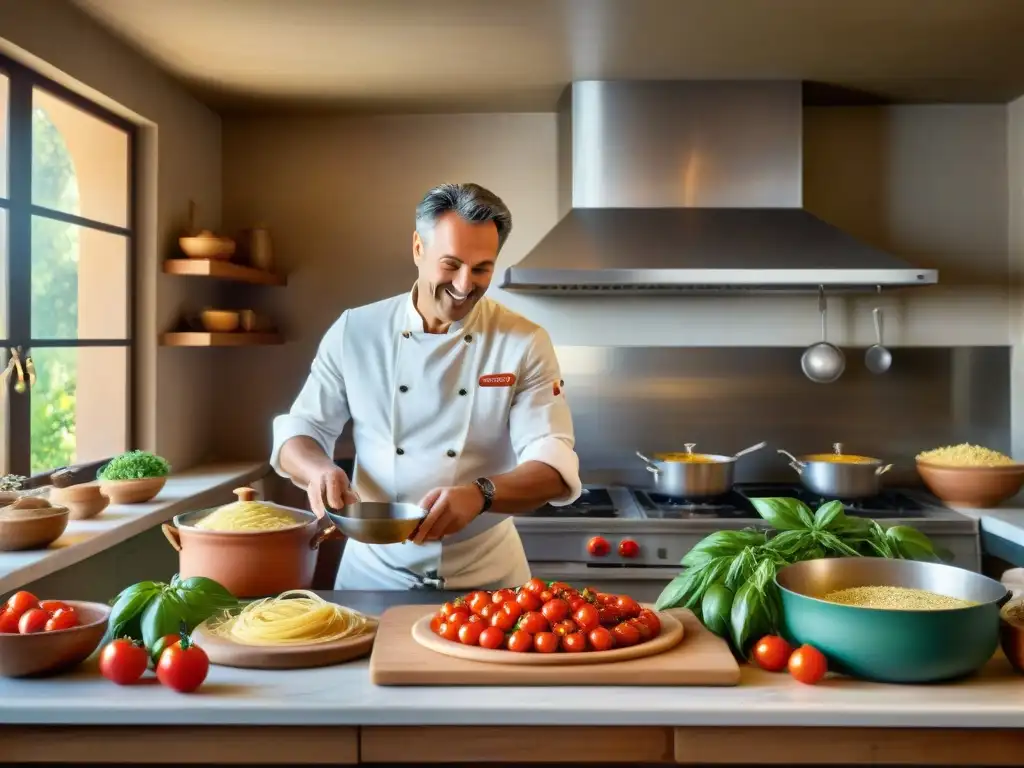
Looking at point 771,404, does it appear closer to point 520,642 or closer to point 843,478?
point 843,478

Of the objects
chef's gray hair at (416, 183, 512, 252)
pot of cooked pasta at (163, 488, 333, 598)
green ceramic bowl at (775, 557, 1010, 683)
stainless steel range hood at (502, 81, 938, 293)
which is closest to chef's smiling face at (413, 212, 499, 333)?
Answer: chef's gray hair at (416, 183, 512, 252)

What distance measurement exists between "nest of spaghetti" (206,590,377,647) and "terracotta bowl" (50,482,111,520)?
1158 mm

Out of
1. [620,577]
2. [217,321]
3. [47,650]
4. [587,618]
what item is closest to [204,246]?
[217,321]

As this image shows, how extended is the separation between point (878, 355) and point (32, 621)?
3204 mm

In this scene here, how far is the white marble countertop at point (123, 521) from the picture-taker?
6.89 feet

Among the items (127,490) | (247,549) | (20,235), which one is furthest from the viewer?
(127,490)

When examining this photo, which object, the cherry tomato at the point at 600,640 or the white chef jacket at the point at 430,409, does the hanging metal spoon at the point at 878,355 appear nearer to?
the white chef jacket at the point at 430,409

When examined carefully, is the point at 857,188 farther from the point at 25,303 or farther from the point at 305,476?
the point at 25,303

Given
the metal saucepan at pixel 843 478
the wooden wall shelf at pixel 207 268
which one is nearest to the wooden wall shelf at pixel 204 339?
the wooden wall shelf at pixel 207 268

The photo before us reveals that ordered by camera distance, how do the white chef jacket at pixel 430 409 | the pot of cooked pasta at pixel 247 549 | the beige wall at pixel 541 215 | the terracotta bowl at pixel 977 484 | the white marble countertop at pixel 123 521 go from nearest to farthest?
the pot of cooked pasta at pixel 247 549 → the white marble countertop at pixel 123 521 → the white chef jacket at pixel 430 409 → the terracotta bowl at pixel 977 484 → the beige wall at pixel 541 215

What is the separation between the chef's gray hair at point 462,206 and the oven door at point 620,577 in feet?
4.84

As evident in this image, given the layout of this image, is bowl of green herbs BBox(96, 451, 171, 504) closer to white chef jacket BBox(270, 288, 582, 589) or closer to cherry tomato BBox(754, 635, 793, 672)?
white chef jacket BBox(270, 288, 582, 589)

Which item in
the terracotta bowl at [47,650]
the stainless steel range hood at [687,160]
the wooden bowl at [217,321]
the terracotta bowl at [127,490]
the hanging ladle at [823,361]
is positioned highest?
the stainless steel range hood at [687,160]

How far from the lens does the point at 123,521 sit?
2.58m
